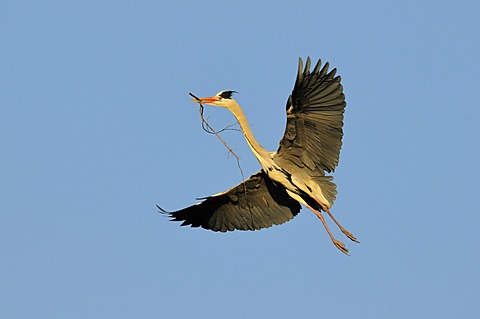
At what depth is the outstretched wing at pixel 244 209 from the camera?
18141 millimetres

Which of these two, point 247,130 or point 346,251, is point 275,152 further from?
point 346,251

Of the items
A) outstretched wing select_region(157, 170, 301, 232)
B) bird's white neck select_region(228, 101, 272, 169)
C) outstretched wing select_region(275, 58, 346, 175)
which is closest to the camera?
outstretched wing select_region(275, 58, 346, 175)

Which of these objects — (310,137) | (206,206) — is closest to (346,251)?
(310,137)

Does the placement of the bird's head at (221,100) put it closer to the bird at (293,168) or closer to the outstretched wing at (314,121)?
the bird at (293,168)

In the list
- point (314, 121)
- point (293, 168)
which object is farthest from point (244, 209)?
point (314, 121)

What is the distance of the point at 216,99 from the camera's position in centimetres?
1689

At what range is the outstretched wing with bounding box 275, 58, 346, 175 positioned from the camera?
51.1 feet

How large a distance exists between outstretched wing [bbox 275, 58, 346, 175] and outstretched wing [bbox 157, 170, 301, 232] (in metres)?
1.43

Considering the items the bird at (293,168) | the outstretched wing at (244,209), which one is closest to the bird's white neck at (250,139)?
the bird at (293,168)

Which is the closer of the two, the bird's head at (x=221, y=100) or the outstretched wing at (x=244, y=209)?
the bird's head at (x=221, y=100)

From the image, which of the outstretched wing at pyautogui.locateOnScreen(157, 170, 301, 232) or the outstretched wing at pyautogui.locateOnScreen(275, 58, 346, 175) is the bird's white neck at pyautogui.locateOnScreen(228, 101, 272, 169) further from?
the outstretched wing at pyautogui.locateOnScreen(157, 170, 301, 232)

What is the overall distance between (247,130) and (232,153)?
106cm

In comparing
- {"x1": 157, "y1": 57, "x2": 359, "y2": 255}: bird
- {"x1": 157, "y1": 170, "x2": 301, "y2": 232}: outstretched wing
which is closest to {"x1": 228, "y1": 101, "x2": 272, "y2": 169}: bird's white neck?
{"x1": 157, "y1": 57, "x2": 359, "y2": 255}: bird

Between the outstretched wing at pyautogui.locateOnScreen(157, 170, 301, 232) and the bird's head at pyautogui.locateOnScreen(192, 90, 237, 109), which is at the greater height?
the bird's head at pyautogui.locateOnScreen(192, 90, 237, 109)
